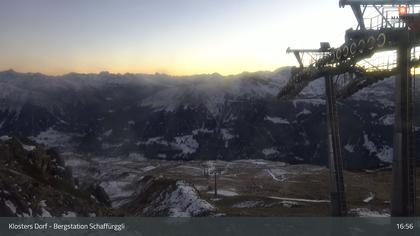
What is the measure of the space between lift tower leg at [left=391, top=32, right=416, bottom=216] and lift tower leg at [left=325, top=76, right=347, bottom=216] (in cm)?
1200

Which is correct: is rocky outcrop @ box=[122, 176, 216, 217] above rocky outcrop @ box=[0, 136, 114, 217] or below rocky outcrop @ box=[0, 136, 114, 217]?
below

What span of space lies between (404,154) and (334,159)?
509 inches

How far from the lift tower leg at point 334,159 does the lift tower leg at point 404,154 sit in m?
12.0

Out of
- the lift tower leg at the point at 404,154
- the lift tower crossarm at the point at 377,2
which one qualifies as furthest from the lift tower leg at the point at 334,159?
the lift tower leg at the point at 404,154

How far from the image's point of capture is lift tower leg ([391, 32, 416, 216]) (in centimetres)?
3006

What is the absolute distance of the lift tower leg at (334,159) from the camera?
42719mm

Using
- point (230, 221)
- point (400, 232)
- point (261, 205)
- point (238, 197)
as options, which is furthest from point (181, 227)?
point (238, 197)

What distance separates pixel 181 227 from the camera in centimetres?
3891

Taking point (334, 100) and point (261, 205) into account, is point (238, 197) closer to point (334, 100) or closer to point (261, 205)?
point (261, 205)

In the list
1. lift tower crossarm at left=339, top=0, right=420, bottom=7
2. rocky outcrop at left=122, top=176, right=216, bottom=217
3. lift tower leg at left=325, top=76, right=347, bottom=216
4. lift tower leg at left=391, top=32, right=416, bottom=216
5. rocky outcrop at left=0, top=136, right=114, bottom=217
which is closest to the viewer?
rocky outcrop at left=0, top=136, right=114, bottom=217

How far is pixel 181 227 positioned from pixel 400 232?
54.2ft

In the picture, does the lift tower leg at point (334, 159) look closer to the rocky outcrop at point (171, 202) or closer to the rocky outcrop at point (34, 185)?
→ the rocky outcrop at point (171, 202)

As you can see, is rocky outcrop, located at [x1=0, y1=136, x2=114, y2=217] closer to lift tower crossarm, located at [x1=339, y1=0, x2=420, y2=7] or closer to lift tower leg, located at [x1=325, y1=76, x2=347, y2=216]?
lift tower leg, located at [x1=325, y1=76, x2=347, y2=216]

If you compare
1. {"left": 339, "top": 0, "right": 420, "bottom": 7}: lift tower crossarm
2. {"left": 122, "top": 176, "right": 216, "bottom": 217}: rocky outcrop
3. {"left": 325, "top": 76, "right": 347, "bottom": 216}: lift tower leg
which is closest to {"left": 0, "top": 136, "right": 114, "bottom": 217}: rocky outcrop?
{"left": 122, "top": 176, "right": 216, "bottom": 217}: rocky outcrop
